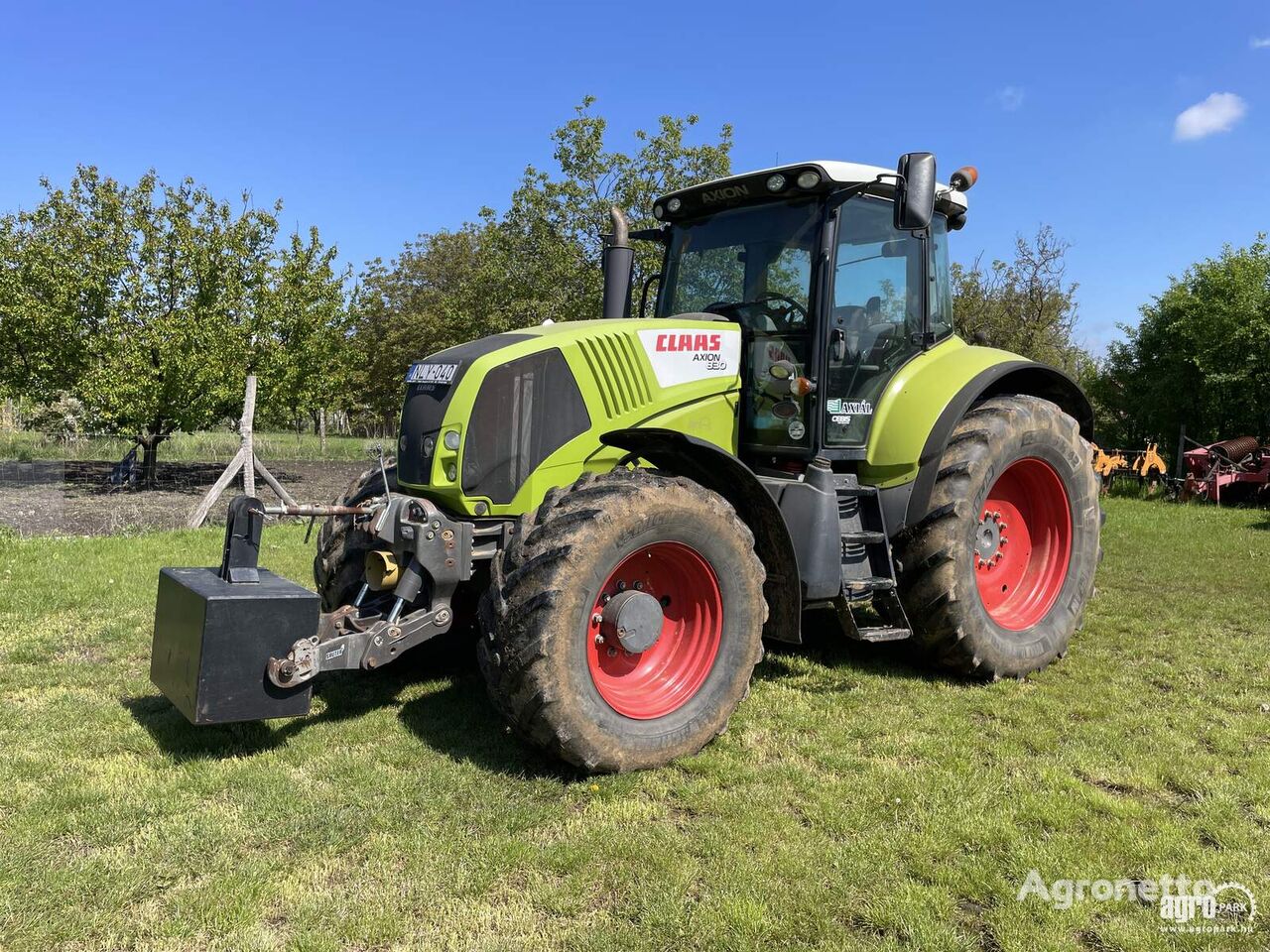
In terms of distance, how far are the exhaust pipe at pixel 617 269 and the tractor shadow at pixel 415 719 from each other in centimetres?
223

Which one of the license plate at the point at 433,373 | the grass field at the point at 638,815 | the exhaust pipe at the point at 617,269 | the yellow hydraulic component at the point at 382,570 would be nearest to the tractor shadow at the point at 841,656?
the grass field at the point at 638,815

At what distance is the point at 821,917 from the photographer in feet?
9.23

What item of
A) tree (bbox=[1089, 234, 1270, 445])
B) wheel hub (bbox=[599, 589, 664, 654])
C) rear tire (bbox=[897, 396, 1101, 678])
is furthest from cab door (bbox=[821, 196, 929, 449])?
tree (bbox=[1089, 234, 1270, 445])

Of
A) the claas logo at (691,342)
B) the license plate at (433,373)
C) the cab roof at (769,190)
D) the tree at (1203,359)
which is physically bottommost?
the license plate at (433,373)

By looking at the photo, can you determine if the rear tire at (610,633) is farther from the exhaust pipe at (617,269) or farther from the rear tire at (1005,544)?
the exhaust pipe at (617,269)

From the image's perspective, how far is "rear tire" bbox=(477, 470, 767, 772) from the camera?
3545 millimetres

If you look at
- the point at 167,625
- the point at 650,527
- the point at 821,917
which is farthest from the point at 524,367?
the point at 821,917

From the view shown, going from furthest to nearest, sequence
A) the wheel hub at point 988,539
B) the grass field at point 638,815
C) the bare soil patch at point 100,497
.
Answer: the bare soil patch at point 100,497, the wheel hub at point 988,539, the grass field at point 638,815

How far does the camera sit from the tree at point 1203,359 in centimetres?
1834

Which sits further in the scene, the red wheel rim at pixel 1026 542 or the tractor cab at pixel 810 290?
the red wheel rim at pixel 1026 542

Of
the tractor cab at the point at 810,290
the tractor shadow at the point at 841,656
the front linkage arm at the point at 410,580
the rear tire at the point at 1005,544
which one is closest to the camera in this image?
the front linkage arm at the point at 410,580

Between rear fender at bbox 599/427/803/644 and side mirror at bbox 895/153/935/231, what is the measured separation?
4.71ft

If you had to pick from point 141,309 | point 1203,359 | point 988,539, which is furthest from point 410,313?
point 988,539

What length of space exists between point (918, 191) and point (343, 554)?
3.46 metres
